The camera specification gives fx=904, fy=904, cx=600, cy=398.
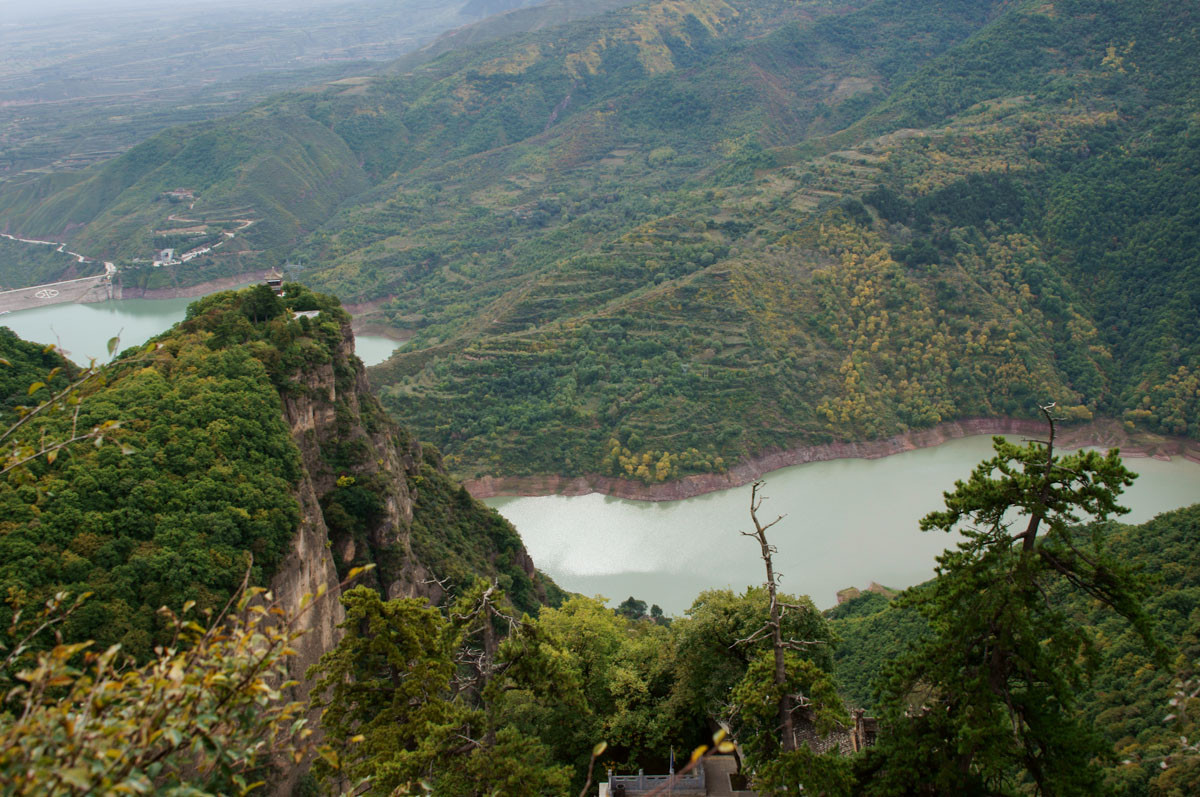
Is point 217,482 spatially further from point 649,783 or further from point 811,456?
point 811,456

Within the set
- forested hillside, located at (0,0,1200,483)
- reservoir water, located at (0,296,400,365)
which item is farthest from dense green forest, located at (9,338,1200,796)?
reservoir water, located at (0,296,400,365)

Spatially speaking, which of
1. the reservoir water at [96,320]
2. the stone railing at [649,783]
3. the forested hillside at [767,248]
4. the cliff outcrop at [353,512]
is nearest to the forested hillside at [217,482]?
the cliff outcrop at [353,512]

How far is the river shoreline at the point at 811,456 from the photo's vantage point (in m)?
41.5

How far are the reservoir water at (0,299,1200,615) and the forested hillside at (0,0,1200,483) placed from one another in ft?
7.63

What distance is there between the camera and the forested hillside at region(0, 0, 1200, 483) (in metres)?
45.6

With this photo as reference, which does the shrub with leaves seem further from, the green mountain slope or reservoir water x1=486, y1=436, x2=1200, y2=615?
reservoir water x1=486, y1=436, x2=1200, y2=615

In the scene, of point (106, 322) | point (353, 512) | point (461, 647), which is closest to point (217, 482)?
point (353, 512)

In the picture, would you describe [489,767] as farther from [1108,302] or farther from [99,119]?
[99,119]

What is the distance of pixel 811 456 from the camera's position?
4350cm

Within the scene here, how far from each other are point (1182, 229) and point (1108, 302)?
5410mm

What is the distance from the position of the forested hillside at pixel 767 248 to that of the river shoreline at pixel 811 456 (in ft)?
2.07

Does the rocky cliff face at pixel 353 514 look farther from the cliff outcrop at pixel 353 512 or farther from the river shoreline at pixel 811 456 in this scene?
the river shoreline at pixel 811 456

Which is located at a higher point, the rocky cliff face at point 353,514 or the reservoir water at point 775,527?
the rocky cliff face at point 353,514

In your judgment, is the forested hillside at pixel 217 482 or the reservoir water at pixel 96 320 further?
the reservoir water at pixel 96 320
